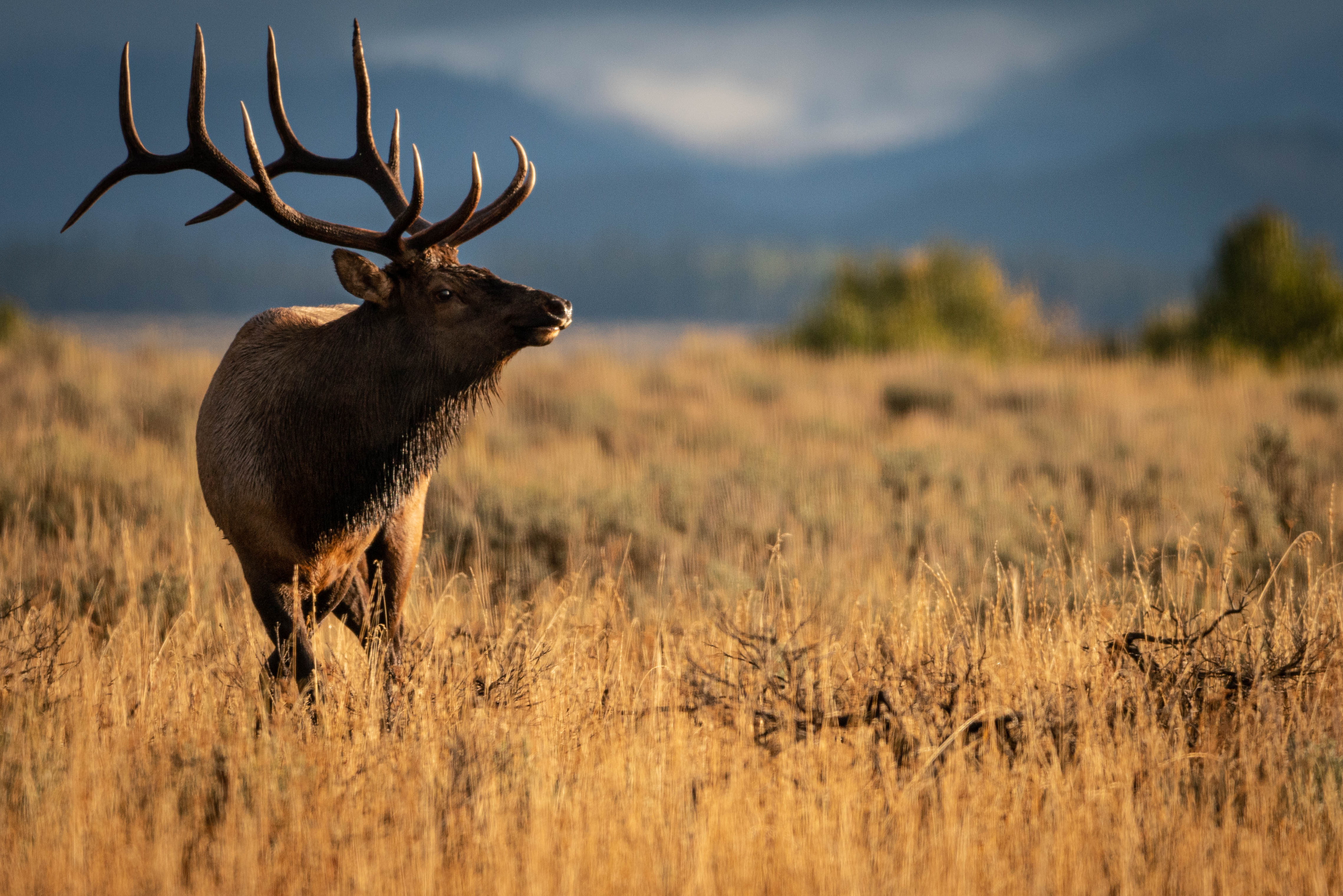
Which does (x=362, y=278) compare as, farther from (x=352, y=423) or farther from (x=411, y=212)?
(x=352, y=423)

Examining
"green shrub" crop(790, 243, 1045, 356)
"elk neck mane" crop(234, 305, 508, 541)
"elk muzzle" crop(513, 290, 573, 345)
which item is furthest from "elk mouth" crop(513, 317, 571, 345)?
"green shrub" crop(790, 243, 1045, 356)

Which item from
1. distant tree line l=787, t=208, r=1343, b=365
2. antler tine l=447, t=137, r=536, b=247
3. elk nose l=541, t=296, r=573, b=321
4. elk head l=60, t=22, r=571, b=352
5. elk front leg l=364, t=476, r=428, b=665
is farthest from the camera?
distant tree line l=787, t=208, r=1343, b=365

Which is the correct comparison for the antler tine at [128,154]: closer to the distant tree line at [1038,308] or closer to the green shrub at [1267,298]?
A: the distant tree line at [1038,308]

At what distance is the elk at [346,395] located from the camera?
4.16m

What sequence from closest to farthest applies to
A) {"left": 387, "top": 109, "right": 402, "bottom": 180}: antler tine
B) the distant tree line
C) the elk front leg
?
the elk front leg
{"left": 387, "top": 109, "right": 402, "bottom": 180}: antler tine
the distant tree line

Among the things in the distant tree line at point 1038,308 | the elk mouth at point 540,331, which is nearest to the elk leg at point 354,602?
the elk mouth at point 540,331

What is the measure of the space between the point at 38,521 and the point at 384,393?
483 centimetres

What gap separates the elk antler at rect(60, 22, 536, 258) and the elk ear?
0.32ft

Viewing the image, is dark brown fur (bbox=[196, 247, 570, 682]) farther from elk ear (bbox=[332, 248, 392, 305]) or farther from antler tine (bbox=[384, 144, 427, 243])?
antler tine (bbox=[384, 144, 427, 243])

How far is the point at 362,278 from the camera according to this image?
418 centimetres

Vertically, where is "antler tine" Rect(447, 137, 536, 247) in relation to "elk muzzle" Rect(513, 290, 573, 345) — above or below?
above

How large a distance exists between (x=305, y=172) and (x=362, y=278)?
3.90 ft

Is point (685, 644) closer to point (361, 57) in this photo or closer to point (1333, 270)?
point (361, 57)

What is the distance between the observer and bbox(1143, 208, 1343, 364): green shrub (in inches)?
943
